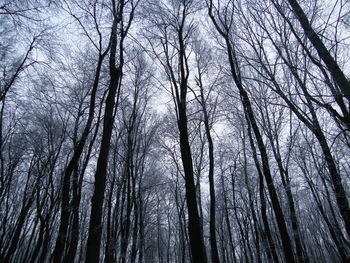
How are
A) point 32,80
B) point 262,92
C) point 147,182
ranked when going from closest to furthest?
point 32,80, point 262,92, point 147,182

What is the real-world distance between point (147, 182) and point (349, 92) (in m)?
14.2

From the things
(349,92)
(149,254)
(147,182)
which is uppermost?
(147,182)

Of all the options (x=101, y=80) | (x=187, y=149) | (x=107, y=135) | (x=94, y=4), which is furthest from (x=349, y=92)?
(x=101, y=80)

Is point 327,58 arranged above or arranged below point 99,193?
above

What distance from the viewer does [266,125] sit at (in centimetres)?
1026

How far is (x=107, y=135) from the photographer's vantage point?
536 centimetres

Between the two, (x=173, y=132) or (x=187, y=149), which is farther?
(x=173, y=132)

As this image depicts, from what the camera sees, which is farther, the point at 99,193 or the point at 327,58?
the point at 99,193

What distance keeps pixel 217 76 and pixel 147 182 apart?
972 cm

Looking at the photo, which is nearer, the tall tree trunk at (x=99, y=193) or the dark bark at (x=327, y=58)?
the dark bark at (x=327, y=58)

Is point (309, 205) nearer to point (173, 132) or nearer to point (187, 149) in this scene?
point (173, 132)

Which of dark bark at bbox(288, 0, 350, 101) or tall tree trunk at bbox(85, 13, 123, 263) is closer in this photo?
dark bark at bbox(288, 0, 350, 101)

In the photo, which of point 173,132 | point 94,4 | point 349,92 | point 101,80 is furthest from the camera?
point 173,132

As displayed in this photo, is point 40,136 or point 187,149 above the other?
point 40,136
